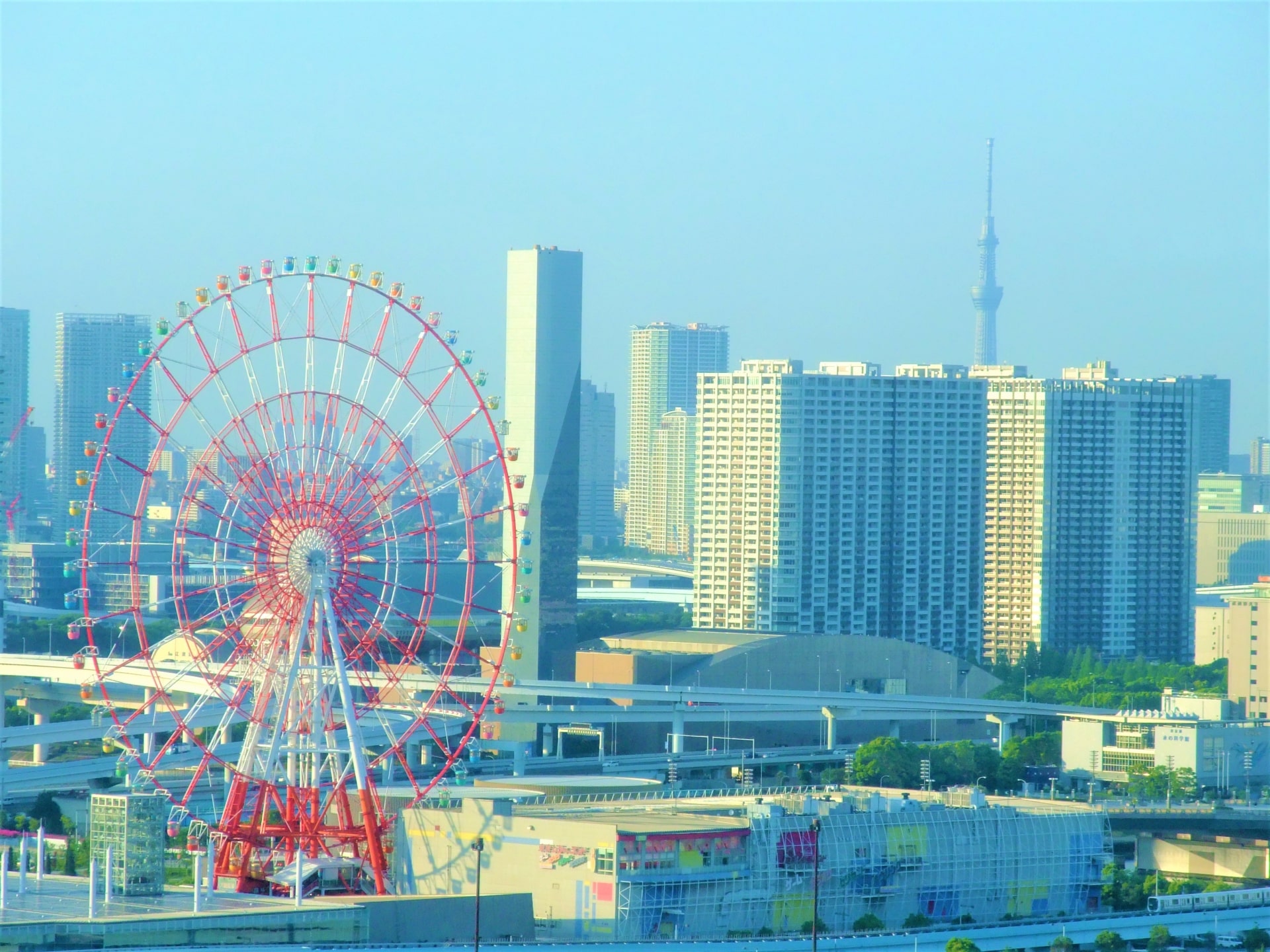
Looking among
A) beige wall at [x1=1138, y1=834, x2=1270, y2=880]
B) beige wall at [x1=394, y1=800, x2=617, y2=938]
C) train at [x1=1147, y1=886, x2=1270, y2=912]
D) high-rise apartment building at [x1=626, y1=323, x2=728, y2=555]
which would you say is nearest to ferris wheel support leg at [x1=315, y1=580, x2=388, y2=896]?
beige wall at [x1=394, y1=800, x2=617, y2=938]

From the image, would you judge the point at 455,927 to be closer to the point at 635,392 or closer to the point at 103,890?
the point at 103,890

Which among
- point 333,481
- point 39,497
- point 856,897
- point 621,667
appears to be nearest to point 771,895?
point 856,897

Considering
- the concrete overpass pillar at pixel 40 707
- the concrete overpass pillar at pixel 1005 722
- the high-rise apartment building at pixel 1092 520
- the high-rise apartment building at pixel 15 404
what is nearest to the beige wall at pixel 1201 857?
the concrete overpass pillar at pixel 1005 722

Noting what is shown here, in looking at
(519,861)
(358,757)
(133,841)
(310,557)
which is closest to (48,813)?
(358,757)

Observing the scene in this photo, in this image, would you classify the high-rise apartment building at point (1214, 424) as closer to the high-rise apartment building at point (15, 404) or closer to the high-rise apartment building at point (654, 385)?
the high-rise apartment building at point (654, 385)

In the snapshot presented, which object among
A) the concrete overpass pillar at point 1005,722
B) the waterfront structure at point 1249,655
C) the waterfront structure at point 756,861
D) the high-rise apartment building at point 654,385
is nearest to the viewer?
the waterfront structure at point 756,861

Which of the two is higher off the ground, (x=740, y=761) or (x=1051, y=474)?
(x=1051, y=474)

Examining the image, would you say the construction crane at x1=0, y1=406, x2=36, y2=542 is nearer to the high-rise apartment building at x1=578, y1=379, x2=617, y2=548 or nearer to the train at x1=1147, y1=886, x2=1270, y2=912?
the high-rise apartment building at x1=578, y1=379, x2=617, y2=548
